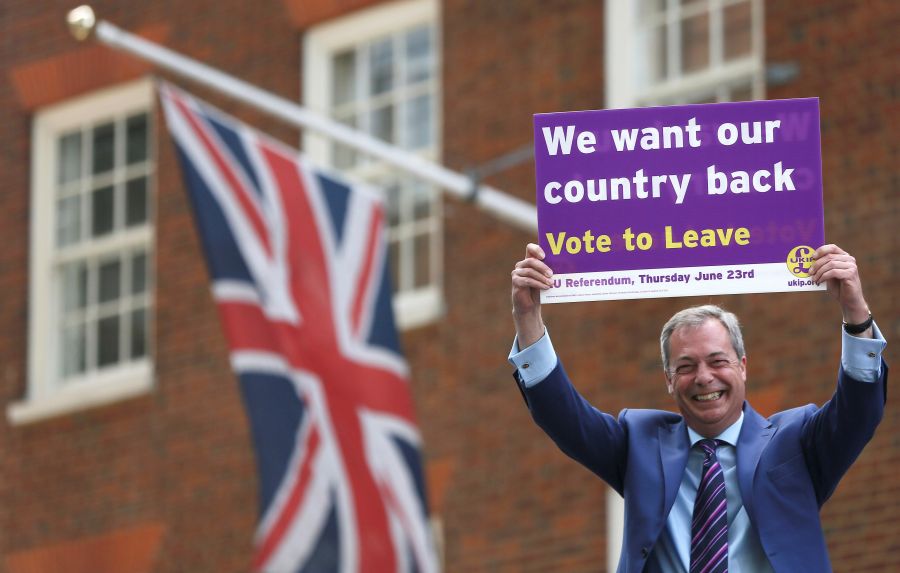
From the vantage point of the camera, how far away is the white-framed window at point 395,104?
15484 millimetres

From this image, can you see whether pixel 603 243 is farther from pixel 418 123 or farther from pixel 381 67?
pixel 381 67

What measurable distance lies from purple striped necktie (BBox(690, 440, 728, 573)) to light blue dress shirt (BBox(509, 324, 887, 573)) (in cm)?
2

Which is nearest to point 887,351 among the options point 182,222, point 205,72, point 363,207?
point 363,207

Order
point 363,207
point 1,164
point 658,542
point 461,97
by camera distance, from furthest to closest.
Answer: point 1,164
point 461,97
point 363,207
point 658,542

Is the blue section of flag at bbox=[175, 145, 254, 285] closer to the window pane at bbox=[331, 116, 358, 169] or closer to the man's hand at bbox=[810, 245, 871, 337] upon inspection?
the window pane at bbox=[331, 116, 358, 169]

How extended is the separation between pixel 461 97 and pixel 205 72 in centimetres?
219

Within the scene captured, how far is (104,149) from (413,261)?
3.25 meters

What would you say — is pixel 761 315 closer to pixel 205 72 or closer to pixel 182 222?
pixel 205 72

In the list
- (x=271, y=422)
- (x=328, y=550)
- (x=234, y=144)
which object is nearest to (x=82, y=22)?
(x=234, y=144)

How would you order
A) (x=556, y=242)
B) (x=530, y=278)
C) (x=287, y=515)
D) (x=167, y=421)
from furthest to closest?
(x=167, y=421), (x=287, y=515), (x=556, y=242), (x=530, y=278)

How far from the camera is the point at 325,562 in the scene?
1250cm

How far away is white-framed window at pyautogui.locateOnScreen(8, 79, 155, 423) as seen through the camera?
1700cm

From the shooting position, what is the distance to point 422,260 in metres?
15.5

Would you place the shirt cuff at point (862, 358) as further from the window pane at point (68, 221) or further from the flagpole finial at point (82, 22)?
the window pane at point (68, 221)
